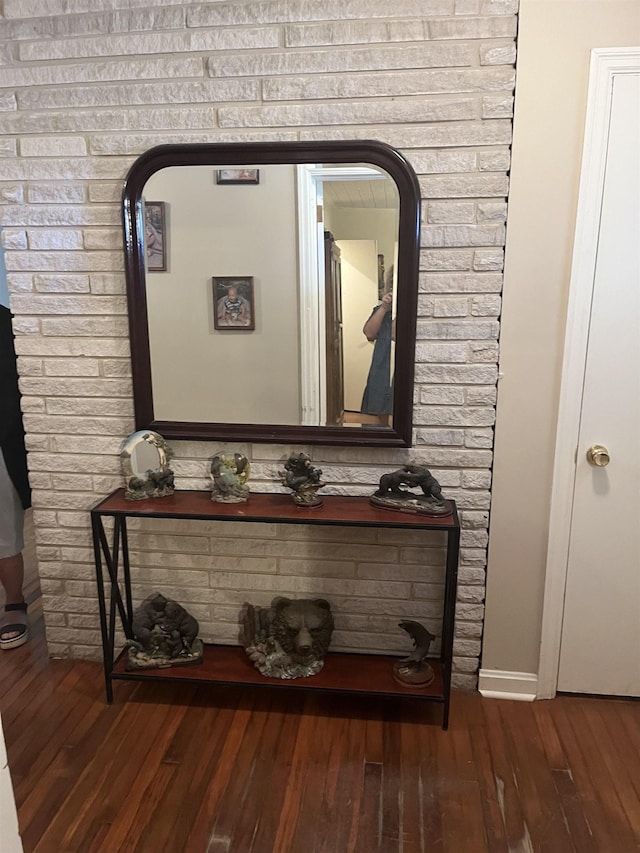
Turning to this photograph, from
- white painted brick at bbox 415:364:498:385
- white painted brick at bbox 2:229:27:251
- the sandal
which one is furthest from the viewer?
the sandal

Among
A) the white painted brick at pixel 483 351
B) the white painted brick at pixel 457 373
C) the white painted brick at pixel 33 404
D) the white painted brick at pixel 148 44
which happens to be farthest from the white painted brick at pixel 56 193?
the white painted brick at pixel 483 351

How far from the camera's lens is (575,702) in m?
2.02

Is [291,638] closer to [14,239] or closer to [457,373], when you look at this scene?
[457,373]

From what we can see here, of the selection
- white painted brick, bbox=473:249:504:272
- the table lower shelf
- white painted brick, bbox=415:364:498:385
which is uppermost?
white painted brick, bbox=473:249:504:272

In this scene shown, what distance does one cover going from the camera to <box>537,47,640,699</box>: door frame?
162 cm

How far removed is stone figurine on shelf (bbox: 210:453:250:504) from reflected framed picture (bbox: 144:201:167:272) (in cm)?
63

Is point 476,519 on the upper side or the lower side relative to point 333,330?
lower

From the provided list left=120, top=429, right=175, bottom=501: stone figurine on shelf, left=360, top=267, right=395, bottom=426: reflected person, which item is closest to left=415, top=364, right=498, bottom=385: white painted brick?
left=360, top=267, right=395, bottom=426: reflected person

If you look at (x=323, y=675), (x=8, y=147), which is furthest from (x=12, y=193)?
(x=323, y=675)

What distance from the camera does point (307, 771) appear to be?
5.68 feet

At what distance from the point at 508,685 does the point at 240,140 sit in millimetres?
1948

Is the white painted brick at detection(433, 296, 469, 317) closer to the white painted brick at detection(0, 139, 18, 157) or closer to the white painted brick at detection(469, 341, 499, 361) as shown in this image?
the white painted brick at detection(469, 341, 499, 361)

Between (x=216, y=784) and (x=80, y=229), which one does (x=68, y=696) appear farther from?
(x=80, y=229)

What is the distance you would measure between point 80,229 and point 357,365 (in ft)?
3.21
